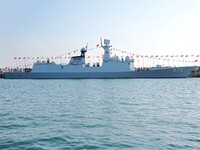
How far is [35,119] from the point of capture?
477 inches

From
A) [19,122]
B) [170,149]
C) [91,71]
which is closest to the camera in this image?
[170,149]

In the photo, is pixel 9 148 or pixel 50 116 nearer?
pixel 9 148

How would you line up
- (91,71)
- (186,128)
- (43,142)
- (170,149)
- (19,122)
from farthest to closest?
(91,71) → (19,122) → (186,128) → (43,142) → (170,149)

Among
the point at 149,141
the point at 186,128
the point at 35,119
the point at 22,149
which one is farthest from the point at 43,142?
the point at 186,128

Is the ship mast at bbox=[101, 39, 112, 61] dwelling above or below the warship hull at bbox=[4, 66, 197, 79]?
above

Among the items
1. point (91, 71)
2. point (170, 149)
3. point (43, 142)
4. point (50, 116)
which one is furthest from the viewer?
point (91, 71)

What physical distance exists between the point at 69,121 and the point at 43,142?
11.3 feet

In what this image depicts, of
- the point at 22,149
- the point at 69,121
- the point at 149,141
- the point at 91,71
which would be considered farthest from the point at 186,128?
the point at 91,71

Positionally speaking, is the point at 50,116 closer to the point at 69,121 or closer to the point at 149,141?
the point at 69,121

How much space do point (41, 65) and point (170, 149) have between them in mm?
67915

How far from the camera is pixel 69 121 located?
11633 millimetres

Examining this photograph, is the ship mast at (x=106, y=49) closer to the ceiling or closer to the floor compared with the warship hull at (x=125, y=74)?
closer to the ceiling

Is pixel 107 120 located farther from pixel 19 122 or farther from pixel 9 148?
pixel 9 148

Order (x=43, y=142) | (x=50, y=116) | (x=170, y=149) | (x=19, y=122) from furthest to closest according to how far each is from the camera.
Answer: (x=50, y=116) → (x=19, y=122) → (x=43, y=142) → (x=170, y=149)
